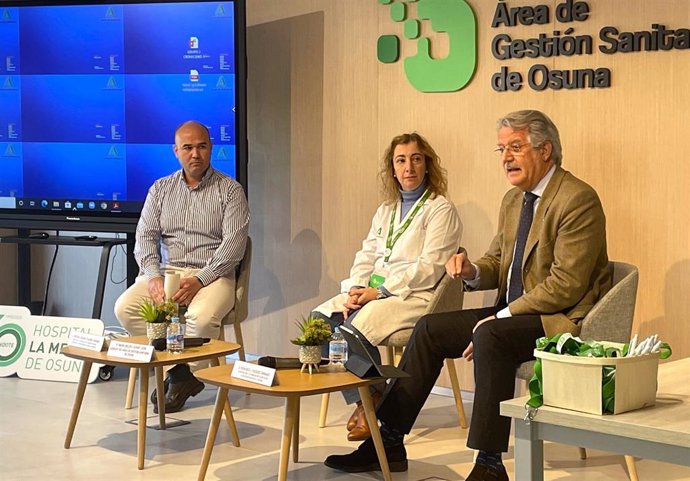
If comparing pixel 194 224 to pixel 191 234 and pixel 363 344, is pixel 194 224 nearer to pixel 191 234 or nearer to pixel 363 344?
pixel 191 234

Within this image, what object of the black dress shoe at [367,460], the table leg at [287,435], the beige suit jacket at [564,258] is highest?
the beige suit jacket at [564,258]

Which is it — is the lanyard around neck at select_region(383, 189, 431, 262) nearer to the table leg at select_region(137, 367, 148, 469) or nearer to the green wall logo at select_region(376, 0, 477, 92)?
the green wall logo at select_region(376, 0, 477, 92)

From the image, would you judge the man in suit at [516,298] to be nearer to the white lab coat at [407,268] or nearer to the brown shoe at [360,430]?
the brown shoe at [360,430]

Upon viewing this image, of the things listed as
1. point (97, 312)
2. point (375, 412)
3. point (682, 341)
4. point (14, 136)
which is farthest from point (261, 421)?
point (14, 136)

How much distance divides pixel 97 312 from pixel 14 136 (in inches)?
45.7

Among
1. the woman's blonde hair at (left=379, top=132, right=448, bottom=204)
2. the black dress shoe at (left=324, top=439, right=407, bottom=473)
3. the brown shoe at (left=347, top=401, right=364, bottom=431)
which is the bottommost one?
the black dress shoe at (left=324, top=439, right=407, bottom=473)

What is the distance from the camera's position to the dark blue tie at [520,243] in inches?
173

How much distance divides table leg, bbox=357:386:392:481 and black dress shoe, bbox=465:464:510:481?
315mm

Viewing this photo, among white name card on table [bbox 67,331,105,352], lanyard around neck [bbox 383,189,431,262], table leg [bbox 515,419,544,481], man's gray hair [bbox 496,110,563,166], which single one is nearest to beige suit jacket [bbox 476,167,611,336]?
man's gray hair [bbox 496,110,563,166]

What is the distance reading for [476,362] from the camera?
160 inches

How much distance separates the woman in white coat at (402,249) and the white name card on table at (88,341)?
3.35ft

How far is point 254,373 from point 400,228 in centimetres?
150

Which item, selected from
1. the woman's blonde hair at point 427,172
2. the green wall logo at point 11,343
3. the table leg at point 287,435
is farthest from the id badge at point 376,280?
the green wall logo at point 11,343

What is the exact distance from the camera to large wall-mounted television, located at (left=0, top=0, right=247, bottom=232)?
6109 millimetres
